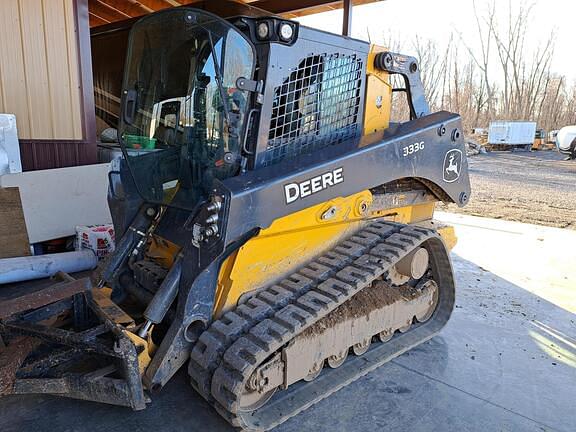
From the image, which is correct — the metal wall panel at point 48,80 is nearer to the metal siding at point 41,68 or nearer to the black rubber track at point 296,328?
the metal siding at point 41,68

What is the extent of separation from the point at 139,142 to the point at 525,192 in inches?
482

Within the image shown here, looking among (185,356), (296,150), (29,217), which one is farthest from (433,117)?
(29,217)

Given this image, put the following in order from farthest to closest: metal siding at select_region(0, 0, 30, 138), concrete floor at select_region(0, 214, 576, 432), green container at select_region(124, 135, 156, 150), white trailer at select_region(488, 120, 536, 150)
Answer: white trailer at select_region(488, 120, 536, 150) < metal siding at select_region(0, 0, 30, 138) < green container at select_region(124, 135, 156, 150) < concrete floor at select_region(0, 214, 576, 432)

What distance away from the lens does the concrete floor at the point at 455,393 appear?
245 cm

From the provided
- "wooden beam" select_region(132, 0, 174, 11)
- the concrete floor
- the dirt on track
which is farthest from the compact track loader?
"wooden beam" select_region(132, 0, 174, 11)

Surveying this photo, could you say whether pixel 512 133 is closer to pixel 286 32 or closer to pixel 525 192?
pixel 525 192

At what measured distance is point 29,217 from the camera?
15.9 feet

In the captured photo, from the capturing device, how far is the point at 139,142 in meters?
2.94

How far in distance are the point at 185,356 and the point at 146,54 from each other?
1828mm

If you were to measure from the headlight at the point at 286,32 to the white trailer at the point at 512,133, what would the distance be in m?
29.4

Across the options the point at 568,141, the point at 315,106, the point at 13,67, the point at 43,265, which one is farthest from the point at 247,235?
the point at 568,141

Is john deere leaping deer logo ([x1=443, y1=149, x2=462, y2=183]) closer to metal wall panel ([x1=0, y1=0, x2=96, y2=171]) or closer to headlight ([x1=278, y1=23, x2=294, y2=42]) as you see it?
headlight ([x1=278, y1=23, x2=294, y2=42])

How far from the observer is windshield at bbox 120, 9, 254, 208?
→ 7.66 ft

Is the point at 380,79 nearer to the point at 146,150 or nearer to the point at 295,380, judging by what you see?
the point at 146,150
